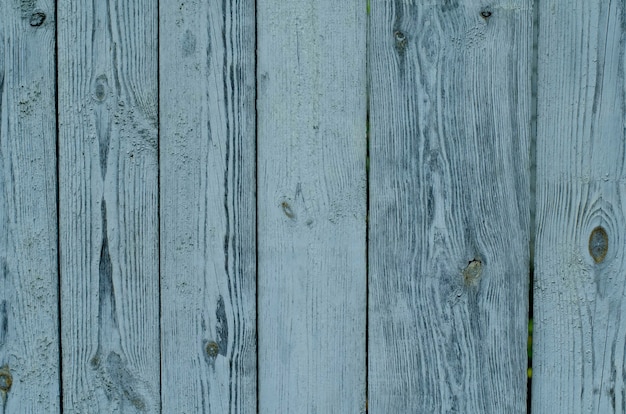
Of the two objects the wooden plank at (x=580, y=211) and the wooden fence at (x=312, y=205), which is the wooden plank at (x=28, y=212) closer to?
the wooden fence at (x=312, y=205)

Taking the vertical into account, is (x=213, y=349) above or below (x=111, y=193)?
below

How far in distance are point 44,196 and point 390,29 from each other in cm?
68

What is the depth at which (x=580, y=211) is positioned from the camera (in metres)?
1.10

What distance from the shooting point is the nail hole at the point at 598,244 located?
1098mm

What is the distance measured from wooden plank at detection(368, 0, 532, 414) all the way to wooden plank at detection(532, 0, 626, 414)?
3 cm

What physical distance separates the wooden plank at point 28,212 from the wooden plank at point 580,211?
854 millimetres

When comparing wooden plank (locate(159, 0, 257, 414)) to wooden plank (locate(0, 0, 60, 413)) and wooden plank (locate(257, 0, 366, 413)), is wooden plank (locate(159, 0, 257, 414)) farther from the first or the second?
wooden plank (locate(0, 0, 60, 413))

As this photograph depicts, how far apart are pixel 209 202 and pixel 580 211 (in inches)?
24.8

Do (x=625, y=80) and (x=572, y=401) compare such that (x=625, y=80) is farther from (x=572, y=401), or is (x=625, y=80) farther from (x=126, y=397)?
(x=126, y=397)

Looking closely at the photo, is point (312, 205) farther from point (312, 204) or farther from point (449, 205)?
point (449, 205)

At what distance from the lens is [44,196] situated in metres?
1.19

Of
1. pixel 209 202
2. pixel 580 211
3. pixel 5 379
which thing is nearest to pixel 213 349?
pixel 209 202

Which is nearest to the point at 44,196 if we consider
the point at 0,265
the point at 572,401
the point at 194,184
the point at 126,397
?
the point at 0,265

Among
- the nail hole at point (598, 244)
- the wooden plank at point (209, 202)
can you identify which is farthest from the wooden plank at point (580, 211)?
the wooden plank at point (209, 202)
